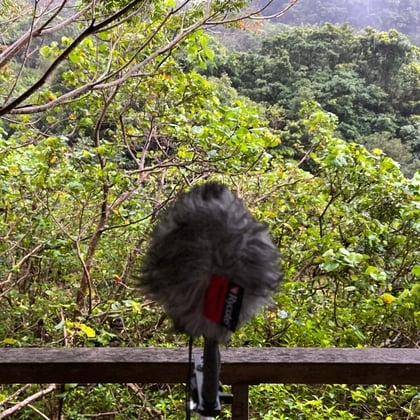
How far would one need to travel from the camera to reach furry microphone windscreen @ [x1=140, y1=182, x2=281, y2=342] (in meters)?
0.46

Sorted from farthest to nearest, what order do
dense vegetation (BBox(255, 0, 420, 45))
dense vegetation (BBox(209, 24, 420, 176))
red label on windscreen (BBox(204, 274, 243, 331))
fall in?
dense vegetation (BBox(255, 0, 420, 45)) < dense vegetation (BBox(209, 24, 420, 176)) < red label on windscreen (BBox(204, 274, 243, 331))

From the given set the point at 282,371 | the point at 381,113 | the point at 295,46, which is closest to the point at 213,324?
the point at 282,371

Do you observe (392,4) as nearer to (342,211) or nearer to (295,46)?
(295,46)

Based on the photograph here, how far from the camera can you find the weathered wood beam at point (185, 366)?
0.83 meters

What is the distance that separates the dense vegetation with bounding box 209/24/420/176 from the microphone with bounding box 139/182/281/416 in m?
6.11

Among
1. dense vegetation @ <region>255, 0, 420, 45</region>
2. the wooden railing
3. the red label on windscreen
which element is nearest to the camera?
the red label on windscreen

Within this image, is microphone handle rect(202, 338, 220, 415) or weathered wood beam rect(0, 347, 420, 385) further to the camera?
weathered wood beam rect(0, 347, 420, 385)

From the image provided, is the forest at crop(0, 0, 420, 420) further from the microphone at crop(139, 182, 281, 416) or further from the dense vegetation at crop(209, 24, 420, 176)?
the dense vegetation at crop(209, 24, 420, 176)

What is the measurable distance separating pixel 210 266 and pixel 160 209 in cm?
112

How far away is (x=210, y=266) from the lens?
1.49ft

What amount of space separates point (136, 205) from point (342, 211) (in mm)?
1175

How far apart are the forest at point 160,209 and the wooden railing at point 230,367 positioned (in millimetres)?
569

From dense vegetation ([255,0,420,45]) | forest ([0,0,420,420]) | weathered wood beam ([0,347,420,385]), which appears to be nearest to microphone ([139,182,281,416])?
weathered wood beam ([0,347,420,385])

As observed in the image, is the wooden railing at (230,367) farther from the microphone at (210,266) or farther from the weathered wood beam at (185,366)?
the microphone at (210,266)
